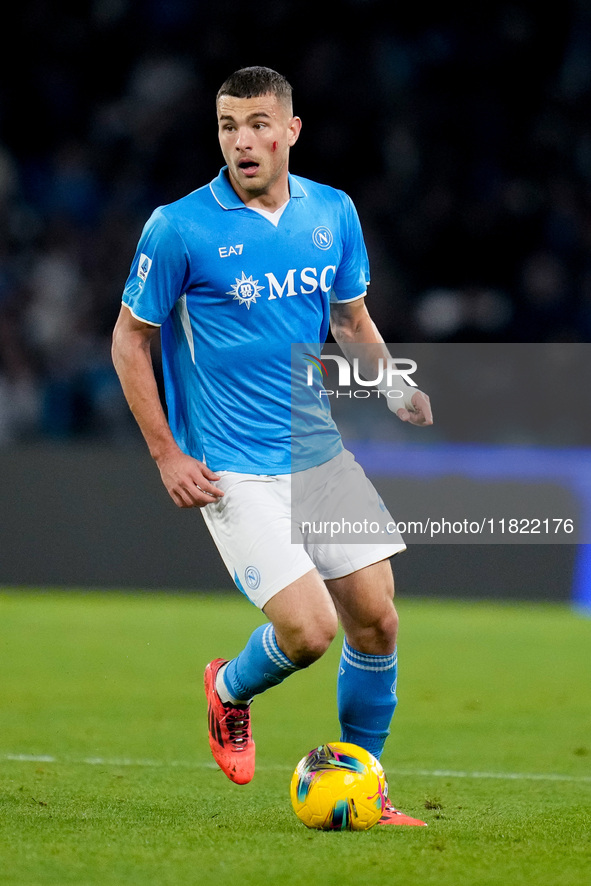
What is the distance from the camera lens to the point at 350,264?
15.4ft

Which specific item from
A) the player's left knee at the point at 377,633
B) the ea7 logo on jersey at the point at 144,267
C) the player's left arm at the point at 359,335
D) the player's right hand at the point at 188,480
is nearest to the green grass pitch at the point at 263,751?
the player's left knee at the point at 377,633

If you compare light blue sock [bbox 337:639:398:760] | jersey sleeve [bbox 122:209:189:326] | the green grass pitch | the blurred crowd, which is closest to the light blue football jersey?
jersey sleeve [bbox 122:209:189:326]

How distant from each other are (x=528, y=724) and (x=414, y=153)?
7.83 metres

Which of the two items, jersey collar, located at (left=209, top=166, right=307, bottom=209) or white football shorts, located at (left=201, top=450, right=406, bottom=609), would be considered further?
jersey collar, located at (left=209, top=166, right=307, bottom=209)

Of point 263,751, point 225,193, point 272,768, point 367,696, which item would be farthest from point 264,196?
point 263,751

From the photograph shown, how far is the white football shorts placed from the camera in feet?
13.7

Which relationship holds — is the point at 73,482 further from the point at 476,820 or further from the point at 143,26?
the point at 476,820

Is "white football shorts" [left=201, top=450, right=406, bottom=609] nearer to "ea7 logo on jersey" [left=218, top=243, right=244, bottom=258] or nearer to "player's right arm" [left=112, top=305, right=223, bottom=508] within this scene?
"player's right arm" [left=112, top=305, right=223, bottom=508]

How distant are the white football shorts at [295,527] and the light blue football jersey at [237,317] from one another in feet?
0.22

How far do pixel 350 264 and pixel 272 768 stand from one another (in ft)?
7.07

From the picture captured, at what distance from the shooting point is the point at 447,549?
1088 centimetres

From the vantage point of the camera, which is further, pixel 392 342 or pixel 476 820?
pixel 392 342

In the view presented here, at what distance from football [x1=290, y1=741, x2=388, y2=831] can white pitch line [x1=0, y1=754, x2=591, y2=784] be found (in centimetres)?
129

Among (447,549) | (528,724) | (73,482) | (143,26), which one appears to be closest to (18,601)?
(73,482)
